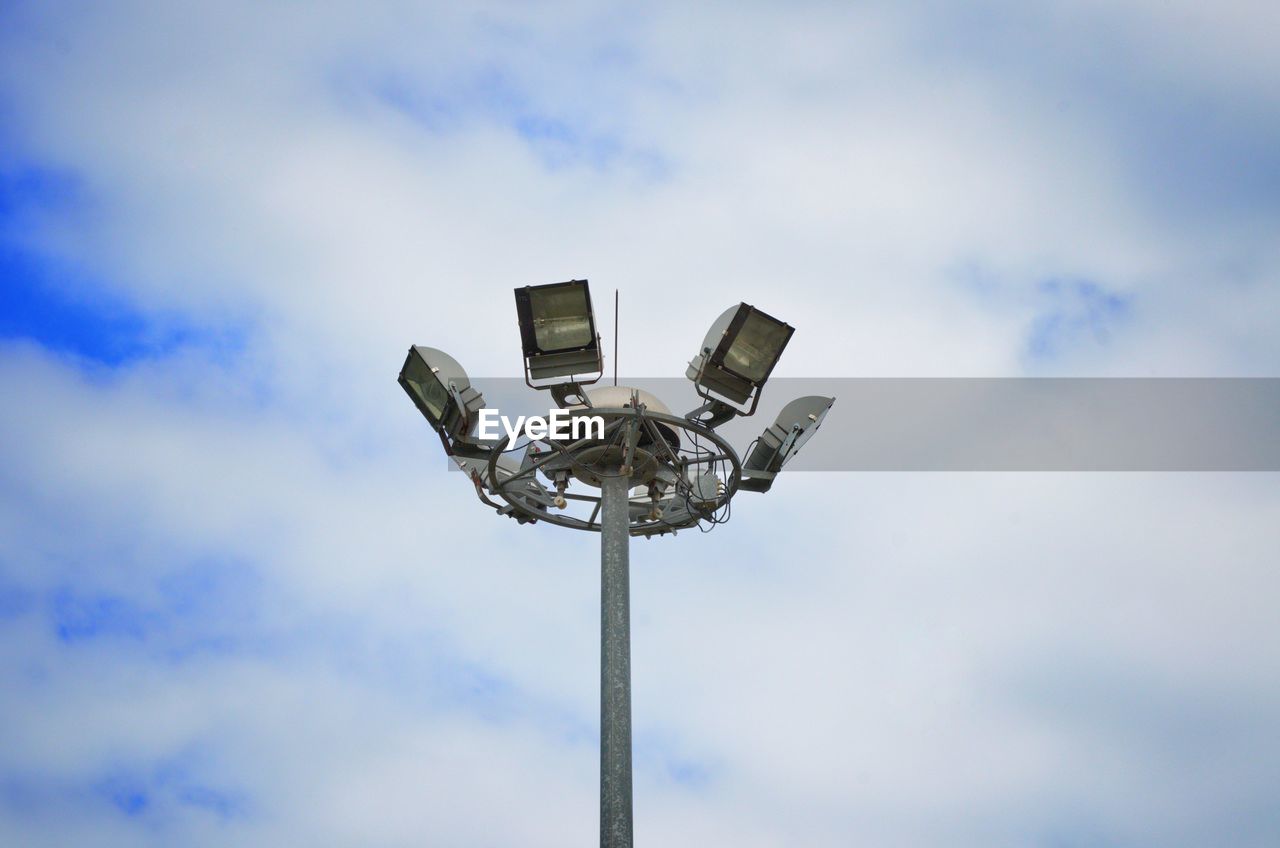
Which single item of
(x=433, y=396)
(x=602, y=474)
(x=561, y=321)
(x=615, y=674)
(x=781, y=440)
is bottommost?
(x=615, y=674)

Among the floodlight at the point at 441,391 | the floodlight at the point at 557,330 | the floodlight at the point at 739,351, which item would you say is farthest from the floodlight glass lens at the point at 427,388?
the floodlight at the point at 739,351

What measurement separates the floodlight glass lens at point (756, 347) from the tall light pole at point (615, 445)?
1 centimetres

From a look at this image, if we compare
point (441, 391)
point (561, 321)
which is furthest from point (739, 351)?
point (441, 391)

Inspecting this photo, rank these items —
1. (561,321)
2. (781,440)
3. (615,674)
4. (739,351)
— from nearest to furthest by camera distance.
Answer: (615,674)
(561,321)
(739,351)
(781,440)

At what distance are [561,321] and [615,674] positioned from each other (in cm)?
366

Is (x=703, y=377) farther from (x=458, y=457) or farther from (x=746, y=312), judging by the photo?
(x=458, y=457)

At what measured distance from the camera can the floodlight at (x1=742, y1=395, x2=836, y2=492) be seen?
15.7 meters

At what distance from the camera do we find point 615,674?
13.7 m

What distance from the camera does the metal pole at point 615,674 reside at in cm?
1309

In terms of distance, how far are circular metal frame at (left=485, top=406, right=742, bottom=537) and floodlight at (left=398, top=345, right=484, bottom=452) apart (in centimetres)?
54

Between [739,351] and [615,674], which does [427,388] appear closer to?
[739,351]

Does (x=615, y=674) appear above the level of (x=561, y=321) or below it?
below

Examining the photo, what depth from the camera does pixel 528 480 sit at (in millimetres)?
16031

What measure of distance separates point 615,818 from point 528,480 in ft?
14.5
